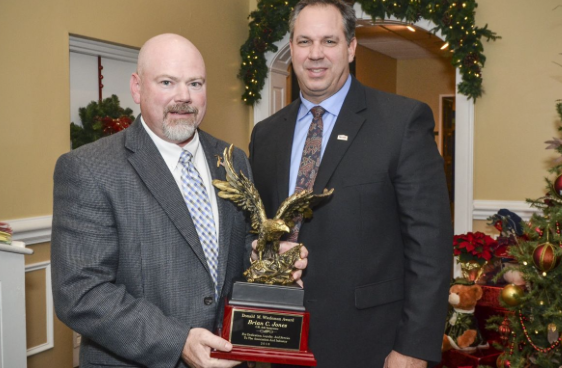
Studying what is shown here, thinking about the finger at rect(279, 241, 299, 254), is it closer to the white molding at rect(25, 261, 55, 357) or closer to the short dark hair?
the short dark hair

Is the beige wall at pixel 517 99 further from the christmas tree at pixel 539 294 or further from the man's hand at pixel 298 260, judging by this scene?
the man's hand at pixel 298 260

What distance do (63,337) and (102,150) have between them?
246 cm

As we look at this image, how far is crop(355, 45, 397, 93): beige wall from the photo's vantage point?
29.5 feet

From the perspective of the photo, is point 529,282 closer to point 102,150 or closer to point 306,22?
point 306,22

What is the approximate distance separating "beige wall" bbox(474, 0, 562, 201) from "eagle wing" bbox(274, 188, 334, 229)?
356cm

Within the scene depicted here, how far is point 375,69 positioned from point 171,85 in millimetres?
8424

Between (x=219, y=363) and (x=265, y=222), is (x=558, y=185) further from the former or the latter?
(x=219, y=363)

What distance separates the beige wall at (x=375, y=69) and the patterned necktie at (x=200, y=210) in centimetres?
721

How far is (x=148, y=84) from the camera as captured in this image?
173cm

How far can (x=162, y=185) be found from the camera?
5.57ft

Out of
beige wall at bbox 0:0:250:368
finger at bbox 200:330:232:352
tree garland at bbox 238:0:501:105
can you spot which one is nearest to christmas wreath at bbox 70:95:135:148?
beige wall at bbox 0:0:250:368

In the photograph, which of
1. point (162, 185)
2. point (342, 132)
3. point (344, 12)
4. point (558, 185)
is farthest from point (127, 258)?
point (558, 185)

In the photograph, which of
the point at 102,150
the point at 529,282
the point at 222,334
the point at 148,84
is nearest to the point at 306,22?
the point at 148,84

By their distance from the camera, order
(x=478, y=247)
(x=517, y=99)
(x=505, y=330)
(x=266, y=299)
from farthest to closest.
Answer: (x=517, y=99)
(x=478, y=247)
(x=505, y=330)
(x=266, y=299)
